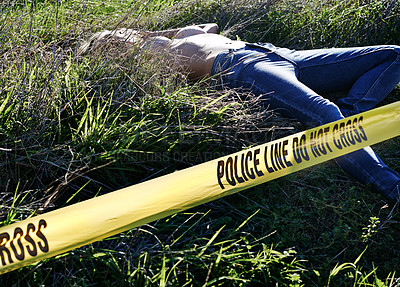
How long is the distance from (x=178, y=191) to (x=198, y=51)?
1.57 meters

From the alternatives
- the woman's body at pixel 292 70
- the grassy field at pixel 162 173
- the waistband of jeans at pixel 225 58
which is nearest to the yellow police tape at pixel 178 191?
the grassy field at pixel 162 173

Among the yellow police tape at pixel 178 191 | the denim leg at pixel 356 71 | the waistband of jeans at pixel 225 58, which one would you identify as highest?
the waistband of jeans at pixel 225 58

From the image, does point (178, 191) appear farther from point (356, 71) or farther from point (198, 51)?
point (356, 71)

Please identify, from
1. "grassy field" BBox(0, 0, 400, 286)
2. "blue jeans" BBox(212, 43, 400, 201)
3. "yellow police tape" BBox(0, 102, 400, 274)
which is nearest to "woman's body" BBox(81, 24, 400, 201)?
"blue jeans" BBox(212, 43, 400, 201)

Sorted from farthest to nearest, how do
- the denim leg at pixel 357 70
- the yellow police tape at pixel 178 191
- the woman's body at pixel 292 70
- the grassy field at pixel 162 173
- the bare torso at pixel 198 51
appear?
the bare torso at pixel 198 51
the denim leg at pixel 357 70
the woman's body at pixel 292 70
the grassy field at pixel 162 173
the yellow police tape at pixel 178 191

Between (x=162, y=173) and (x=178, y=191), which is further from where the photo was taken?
(x=162, y=173)

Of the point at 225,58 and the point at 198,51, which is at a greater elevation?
the point at 198,51

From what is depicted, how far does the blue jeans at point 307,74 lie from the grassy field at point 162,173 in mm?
128

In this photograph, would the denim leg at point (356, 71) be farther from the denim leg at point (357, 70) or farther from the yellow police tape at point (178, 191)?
the yellow police tape at point (178, 191)

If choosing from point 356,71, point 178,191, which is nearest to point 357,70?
point 356,71

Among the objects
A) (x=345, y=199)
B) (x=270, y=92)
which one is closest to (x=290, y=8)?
(x=270, y=92)

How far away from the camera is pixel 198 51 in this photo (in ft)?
11.0

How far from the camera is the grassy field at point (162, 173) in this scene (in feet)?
6.71

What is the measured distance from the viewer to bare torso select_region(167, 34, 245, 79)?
331 cm
